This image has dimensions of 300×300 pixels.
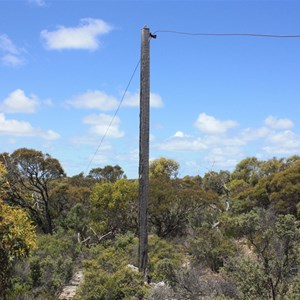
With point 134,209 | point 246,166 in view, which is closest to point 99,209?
point 134,209

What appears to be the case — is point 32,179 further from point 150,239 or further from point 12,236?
point 12,236

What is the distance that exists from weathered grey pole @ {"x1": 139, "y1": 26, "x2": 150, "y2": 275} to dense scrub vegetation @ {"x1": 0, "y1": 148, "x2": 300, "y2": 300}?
111 centimetres

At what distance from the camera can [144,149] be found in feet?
24.1

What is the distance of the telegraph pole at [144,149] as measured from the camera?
7.20m

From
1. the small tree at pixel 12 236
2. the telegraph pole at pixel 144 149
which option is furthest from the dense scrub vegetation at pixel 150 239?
the telegraph pole at pixel 144 149

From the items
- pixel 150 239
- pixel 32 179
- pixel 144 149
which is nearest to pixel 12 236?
pixel 144 149

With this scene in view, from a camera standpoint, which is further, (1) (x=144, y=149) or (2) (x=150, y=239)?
(2) (x=150, y=239)

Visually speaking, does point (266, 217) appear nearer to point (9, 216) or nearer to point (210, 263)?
point (9, 216)

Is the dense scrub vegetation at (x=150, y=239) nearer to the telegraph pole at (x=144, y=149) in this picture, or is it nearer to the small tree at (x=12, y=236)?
the small tree at (x=12, y=236)

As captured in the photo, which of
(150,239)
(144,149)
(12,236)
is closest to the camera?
(144,149)

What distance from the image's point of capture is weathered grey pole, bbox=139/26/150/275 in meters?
7.20

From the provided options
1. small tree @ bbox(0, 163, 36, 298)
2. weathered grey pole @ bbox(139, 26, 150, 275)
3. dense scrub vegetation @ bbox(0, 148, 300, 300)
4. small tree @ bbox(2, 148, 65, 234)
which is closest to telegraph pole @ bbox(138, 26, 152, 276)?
weathered grey pole @ bbox(139, 26, 150, 275)

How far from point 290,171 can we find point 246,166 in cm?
2987

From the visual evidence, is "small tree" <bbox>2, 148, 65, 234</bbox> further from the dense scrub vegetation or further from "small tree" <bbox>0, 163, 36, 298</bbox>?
"small tree" <bbox>0, 163, 36, 298</bbox>
